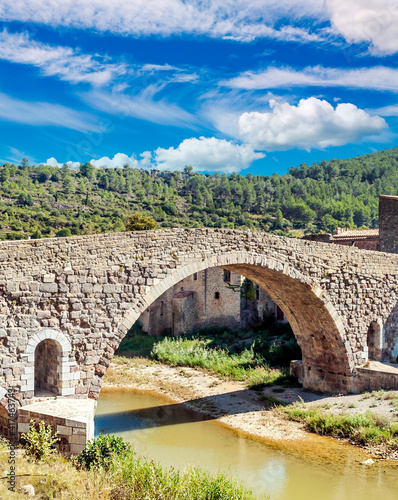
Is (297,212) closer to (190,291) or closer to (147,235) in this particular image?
(190,291)

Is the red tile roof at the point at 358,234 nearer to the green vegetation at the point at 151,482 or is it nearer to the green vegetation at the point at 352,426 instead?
the green vegetation at the point at 352,426

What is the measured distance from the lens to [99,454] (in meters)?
8.07

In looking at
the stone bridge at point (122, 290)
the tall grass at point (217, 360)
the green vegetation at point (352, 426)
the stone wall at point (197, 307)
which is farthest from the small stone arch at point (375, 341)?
the stone wall at point (197, 307)

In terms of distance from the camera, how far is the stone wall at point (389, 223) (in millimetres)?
19922

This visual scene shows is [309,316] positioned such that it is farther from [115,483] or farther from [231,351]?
[115,483]

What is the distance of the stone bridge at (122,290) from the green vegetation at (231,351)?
3434mm

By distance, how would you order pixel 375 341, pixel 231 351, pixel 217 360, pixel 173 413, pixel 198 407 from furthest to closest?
pixel 231 351
pixel 217 360
pixel 375 341
pixel 198 407
pixel 173 413

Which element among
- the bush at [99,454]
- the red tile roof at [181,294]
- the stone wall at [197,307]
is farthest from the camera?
the red tile roof at [181,294]

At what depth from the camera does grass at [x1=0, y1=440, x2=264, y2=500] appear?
22.7 feet

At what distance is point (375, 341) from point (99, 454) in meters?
10.8

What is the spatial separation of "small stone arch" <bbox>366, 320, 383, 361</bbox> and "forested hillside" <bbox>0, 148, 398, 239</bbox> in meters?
19.3

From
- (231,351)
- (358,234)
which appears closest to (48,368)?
(231,351)

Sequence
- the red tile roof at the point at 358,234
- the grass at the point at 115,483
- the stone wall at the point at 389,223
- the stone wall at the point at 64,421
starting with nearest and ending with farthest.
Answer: the grass at the point at 115,483, the stone wall at the point at 64,421, the stone wall at the point at 389,223, the red tile roof at the point at 358,234

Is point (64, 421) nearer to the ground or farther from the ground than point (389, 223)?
nearer to the ground
